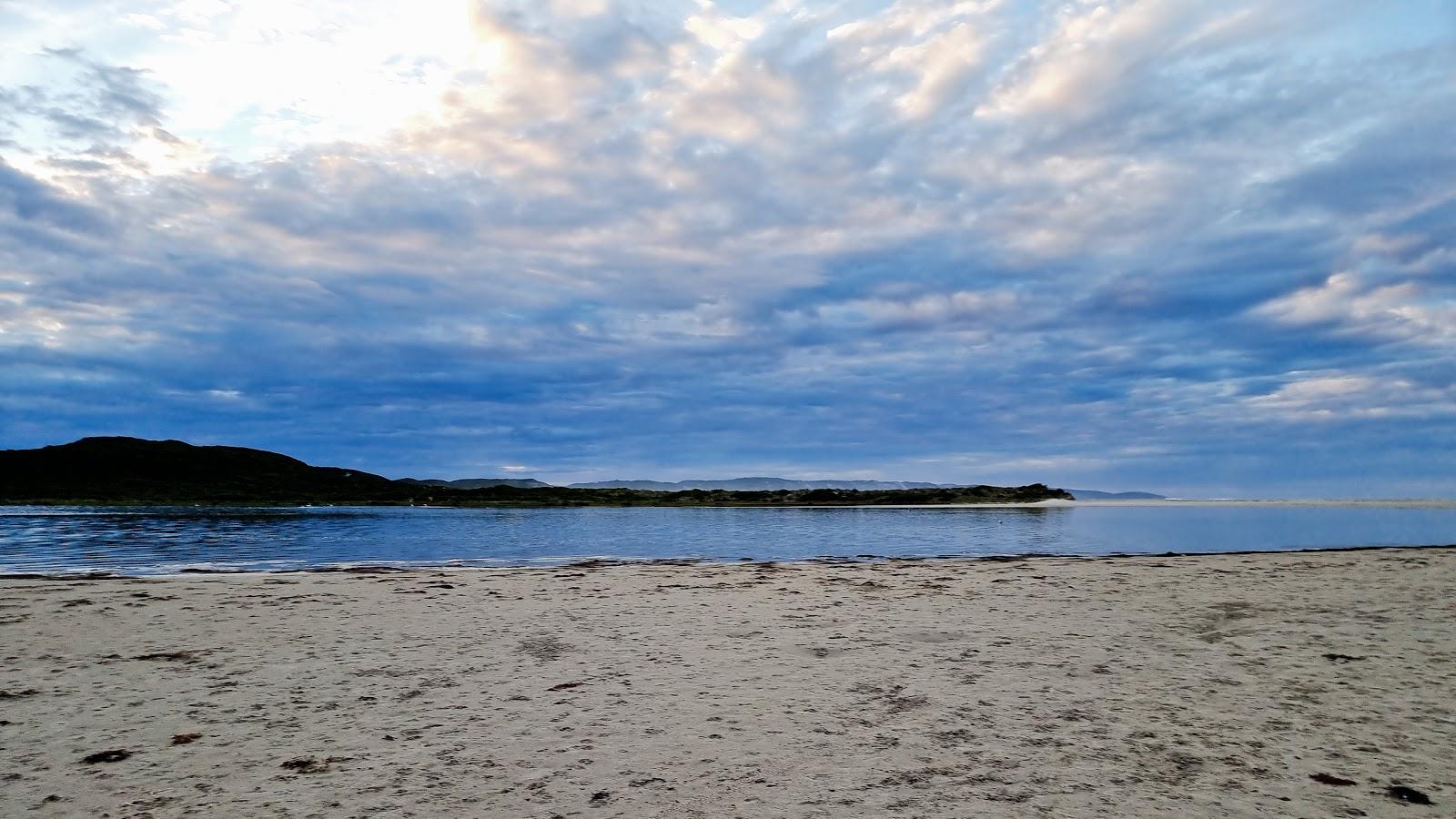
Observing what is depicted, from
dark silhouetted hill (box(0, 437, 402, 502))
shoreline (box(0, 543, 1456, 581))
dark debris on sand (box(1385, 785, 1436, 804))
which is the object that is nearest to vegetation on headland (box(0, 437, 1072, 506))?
dark silhouetted hill (box(0, 437, 402, 502))

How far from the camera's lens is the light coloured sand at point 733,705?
5.16 meters

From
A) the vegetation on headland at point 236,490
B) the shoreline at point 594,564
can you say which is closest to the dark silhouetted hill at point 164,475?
the vegetation on headland at point 236,490

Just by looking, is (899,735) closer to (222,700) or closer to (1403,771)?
(1403,771)

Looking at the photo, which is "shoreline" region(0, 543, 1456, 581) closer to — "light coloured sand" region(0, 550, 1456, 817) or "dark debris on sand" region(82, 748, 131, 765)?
"light coloured sand" region(0, 550, 1456, 817)

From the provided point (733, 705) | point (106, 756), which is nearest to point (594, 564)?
point (733, 705)

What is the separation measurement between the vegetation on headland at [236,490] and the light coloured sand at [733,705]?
269 feet

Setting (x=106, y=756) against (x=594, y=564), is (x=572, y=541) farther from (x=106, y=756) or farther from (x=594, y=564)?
(x=106, y=756)

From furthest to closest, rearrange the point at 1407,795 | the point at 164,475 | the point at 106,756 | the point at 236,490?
the point at 164,475 < the point at 236,490 < the point at 106,756 < the point at 1407,795

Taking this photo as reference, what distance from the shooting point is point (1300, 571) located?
707 inches

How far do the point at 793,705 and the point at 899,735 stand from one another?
1.23 m

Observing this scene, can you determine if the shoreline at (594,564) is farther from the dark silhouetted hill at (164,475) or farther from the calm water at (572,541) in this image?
the dark silhouetted hill at (164,475)

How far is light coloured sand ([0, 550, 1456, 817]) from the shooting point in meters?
5.16

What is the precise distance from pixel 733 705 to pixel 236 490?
125m

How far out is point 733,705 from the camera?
23.9 feet
